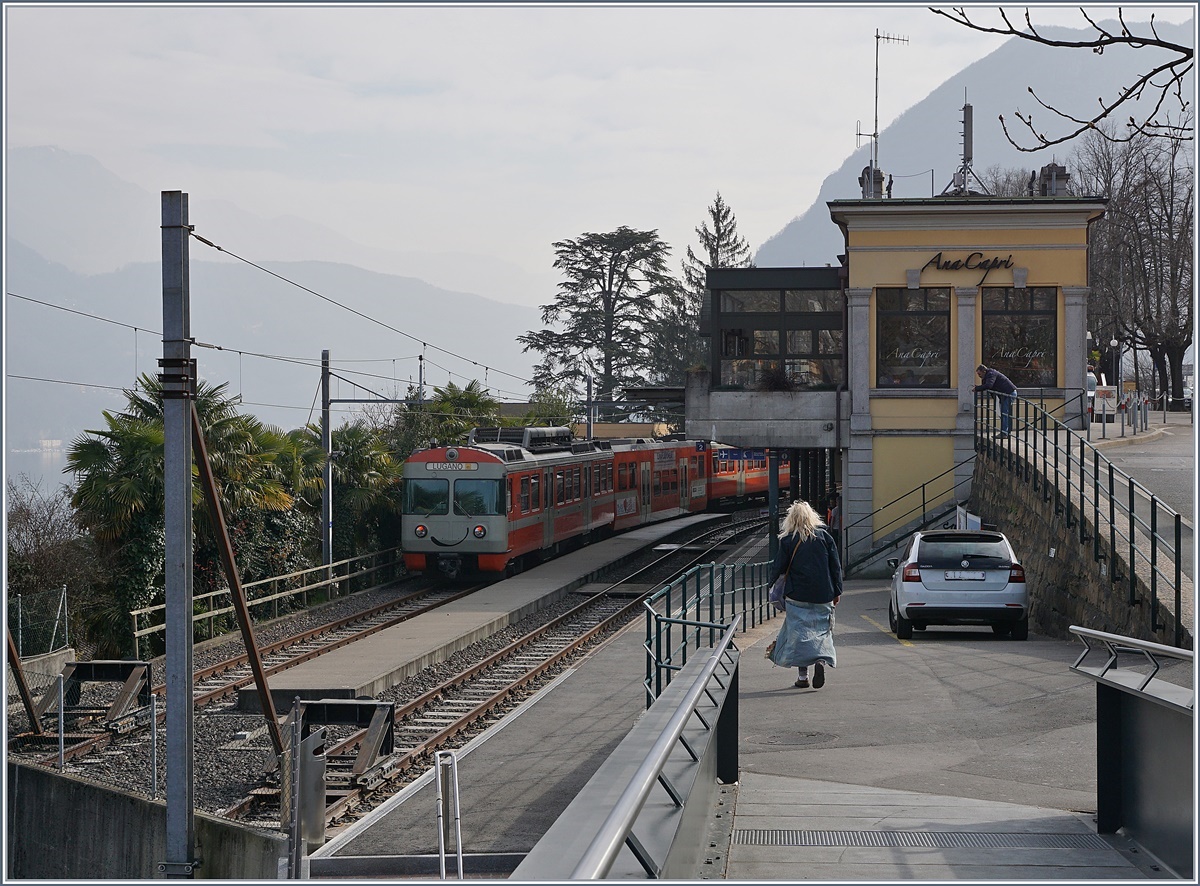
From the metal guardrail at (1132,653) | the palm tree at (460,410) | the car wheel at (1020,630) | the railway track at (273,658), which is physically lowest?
A: the railway track at (273,658)

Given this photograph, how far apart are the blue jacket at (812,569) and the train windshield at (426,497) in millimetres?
18475

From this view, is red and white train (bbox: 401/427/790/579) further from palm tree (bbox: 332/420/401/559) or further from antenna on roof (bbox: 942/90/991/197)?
antenna on roof (bbox: 942/90/991/197)

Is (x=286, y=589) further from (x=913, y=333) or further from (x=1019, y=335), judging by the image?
(x=1019, y=335)

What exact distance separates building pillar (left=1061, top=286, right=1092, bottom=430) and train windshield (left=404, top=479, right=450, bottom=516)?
1501cm

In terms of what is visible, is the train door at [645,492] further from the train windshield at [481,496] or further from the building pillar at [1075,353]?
the building pillar at [1075,353]

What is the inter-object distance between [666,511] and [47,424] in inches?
4698

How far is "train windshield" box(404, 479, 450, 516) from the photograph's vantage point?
29.8 metres

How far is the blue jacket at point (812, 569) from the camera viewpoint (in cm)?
1182

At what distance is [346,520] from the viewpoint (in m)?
31.7

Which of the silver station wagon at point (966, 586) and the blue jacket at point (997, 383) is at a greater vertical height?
the blue jacket at point (997, 383)

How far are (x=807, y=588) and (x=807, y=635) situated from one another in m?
0.46

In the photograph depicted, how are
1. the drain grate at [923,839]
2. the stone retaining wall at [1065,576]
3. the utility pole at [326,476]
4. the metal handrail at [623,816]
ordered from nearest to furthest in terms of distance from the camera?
1. the metal handrail at [623,816]
2. the drain grate at [923,839]
3. the stone retaining wall at [1065,576]
4. the utility pole at [326,476]

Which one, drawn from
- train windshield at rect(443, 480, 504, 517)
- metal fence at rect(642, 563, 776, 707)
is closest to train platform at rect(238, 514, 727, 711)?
train windshield at rect(443, 480, 504, 517)

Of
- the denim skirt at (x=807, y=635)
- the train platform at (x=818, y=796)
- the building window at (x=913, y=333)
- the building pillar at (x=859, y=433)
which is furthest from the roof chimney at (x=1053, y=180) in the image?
the denim skirt at (x=807, y=635)
